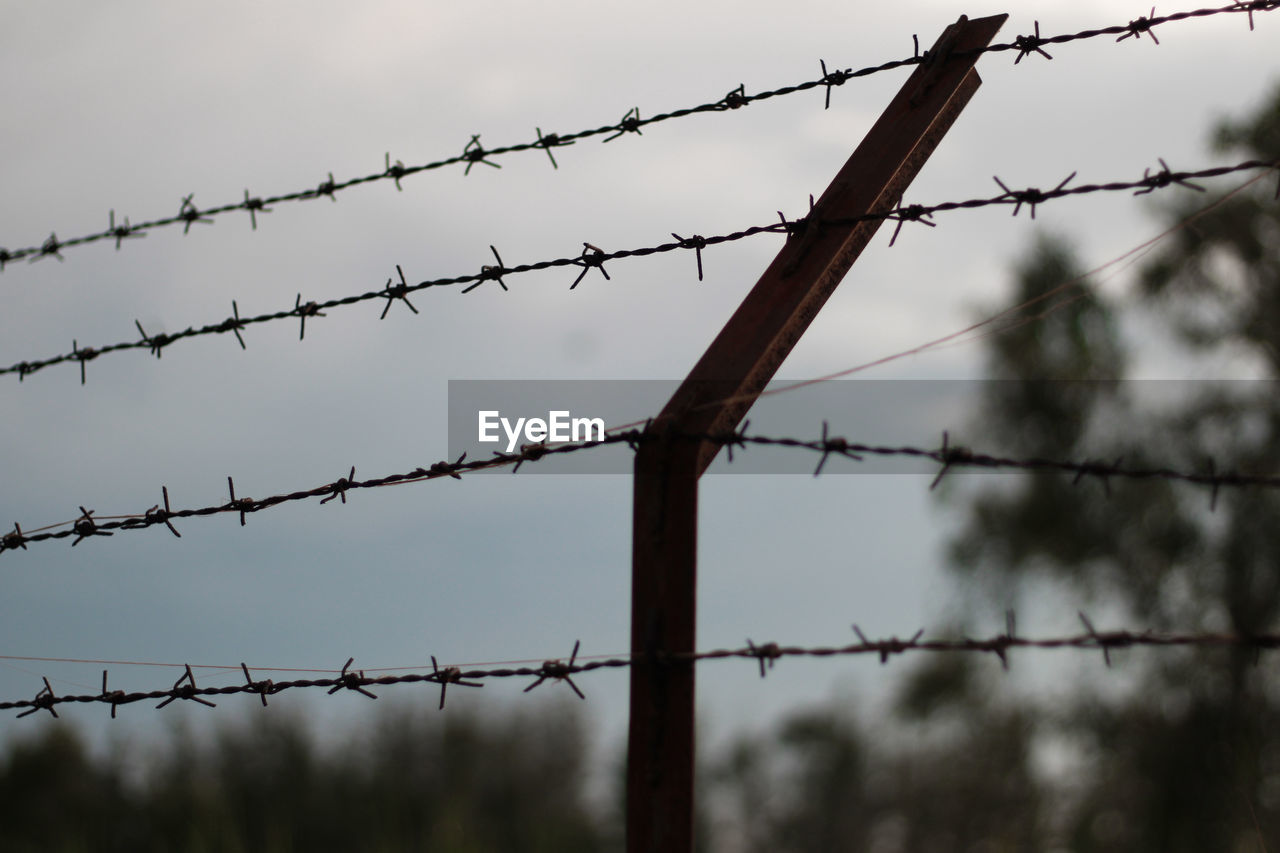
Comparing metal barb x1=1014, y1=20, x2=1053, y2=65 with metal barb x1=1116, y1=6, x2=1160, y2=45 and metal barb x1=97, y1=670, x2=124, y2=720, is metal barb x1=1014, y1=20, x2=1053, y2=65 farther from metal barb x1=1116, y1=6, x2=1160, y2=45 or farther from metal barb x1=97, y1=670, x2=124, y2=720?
metal barb x1=97, y1=670, x2=124, y2=720

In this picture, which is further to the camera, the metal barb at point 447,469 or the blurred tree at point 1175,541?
the blurred tree at point 1175,541

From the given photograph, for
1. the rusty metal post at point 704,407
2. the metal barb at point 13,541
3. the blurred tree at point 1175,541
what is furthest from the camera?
the blurred tree at point 1175,541

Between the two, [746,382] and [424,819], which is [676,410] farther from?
[424,819]

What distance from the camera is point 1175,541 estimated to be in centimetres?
1597

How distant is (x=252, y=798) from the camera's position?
1033 centimetres

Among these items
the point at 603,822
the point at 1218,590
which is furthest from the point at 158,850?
the point at 1218,590

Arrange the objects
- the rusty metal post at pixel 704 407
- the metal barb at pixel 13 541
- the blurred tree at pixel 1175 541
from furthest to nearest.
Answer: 1. the blurred tree at pixel 1175 541
2. the metal barb at pixel 13 541
3. the rusty metal post at pixel 704 407

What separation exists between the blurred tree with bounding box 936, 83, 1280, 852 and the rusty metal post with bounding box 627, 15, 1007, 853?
12300mm

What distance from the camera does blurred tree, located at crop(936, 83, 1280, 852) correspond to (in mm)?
14594

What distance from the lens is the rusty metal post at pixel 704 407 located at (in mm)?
1945

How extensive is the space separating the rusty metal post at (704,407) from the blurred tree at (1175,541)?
40.4 feet

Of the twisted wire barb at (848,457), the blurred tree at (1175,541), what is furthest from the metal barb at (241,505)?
the blurred tree at (1175,541)

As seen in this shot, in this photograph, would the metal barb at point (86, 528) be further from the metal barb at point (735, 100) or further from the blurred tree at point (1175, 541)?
the blurred tree at point (1175, 541)

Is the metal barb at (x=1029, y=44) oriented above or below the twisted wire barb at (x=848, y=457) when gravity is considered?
above
